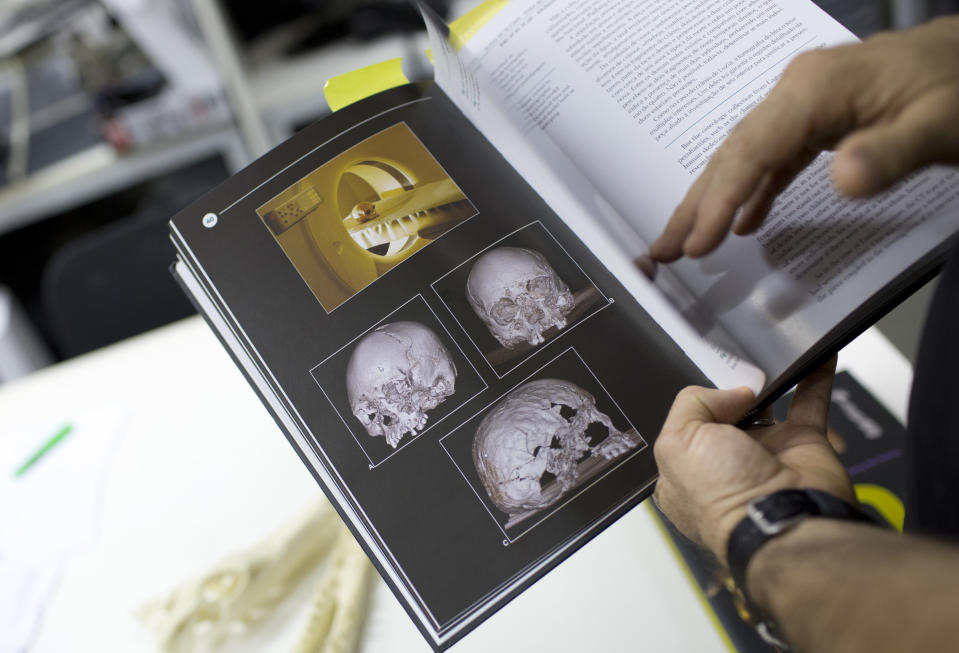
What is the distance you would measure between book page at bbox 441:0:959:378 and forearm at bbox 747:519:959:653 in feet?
0.49

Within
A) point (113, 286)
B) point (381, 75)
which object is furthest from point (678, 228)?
point (113, 286)

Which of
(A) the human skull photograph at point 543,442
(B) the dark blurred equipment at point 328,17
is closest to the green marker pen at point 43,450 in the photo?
(A) the human skull photograph at point 543,442

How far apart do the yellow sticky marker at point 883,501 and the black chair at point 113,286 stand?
104 cm

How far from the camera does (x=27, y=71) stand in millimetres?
1760

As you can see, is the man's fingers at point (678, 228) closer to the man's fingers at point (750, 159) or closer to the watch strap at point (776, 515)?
the man's fingers at point (750, 159)

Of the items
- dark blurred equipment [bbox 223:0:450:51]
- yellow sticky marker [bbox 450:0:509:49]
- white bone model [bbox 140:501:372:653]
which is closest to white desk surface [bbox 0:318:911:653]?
white bone model [bbox 140:501:372:653]

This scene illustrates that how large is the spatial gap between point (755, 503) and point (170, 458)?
674 millimetres

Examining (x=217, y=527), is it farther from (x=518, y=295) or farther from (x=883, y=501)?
(x=883, y=501)

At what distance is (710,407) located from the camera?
17.9 inches

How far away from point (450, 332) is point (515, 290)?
0.18 feet

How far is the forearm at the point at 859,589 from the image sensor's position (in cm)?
27

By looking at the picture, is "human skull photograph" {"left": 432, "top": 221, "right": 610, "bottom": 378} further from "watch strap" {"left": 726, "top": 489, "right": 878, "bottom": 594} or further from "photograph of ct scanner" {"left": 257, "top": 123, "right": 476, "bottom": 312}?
"watch strap" {"left": 726, "top": 489, "right": 878, "bottom": 594}

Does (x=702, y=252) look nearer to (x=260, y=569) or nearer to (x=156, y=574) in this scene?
(x=260, y=569)

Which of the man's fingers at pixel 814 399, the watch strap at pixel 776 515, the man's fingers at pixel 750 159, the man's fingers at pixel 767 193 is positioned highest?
the man's fingers at pixel 750 159
